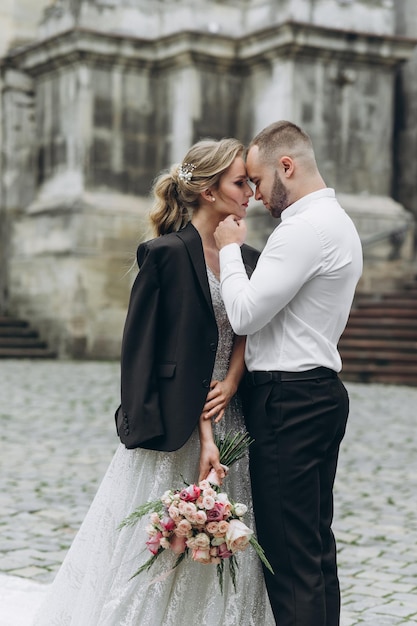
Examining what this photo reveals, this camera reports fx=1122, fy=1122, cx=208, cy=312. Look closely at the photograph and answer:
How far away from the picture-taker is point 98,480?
297 inches

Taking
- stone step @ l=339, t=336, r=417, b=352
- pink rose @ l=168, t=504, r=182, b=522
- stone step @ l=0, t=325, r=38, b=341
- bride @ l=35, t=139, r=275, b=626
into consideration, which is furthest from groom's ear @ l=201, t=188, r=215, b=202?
stone step @ l=0, t=325, r=38, b=341

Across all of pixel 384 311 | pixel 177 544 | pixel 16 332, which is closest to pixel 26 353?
pixel 16 332

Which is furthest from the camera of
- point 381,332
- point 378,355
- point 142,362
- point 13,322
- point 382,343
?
point 13,322

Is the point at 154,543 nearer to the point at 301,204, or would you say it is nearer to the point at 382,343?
the point at 301,204

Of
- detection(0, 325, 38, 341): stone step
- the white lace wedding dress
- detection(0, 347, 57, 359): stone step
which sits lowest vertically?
detection(0, 347, 57, 359): stone step

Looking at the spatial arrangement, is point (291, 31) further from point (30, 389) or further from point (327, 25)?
point (30, 389)

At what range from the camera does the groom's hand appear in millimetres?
3502

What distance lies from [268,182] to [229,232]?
20 centimetres

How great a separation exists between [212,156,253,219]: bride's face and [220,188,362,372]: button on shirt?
0.18 m

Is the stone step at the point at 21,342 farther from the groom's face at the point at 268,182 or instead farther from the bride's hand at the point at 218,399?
the groom's face at the point at 268,182

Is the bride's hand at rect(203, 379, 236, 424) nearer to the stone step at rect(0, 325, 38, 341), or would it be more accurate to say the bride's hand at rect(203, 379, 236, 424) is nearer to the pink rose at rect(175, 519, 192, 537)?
the pink rose at rect(175, 519, 192, 537)

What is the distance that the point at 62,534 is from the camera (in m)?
6.07

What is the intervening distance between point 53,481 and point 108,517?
382 centimetres

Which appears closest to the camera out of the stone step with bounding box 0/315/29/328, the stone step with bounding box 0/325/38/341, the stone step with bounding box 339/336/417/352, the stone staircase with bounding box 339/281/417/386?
the stone staircase with bounding box 339/281/417/386
